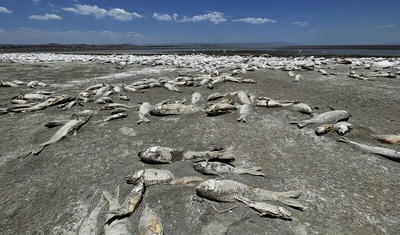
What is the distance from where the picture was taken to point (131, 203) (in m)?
4.63

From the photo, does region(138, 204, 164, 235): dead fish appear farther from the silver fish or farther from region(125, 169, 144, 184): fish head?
region(125, 169, 144, 184): fish head

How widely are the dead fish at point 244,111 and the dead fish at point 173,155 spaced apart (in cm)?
262

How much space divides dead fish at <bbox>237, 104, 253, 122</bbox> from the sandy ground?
22 centimetres

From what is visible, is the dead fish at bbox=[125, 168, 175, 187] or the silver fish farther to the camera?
the dead fish at bbox=[125, 168, 175, 187]

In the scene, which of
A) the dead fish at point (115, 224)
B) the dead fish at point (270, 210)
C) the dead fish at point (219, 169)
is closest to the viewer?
the dead fish at point (115, 224)

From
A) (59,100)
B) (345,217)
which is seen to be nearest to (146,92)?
(59,100)

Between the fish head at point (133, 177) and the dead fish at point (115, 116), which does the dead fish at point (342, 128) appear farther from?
the dead fish at point (115, 116)

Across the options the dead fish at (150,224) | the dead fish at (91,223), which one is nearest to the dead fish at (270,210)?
the dead fish at (150,224)

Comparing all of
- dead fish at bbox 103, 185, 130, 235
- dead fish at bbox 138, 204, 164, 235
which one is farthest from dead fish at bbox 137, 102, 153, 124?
dead fish at bbox 138, 204, 164, 235

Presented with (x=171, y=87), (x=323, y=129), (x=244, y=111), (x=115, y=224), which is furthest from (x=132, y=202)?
(x=171, y=87)

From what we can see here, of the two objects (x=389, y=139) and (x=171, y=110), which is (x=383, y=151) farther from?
(x=171, y=110)

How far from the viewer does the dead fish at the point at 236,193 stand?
4.65m

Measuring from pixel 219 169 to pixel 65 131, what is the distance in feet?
17.2

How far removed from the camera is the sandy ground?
14.2 feet
